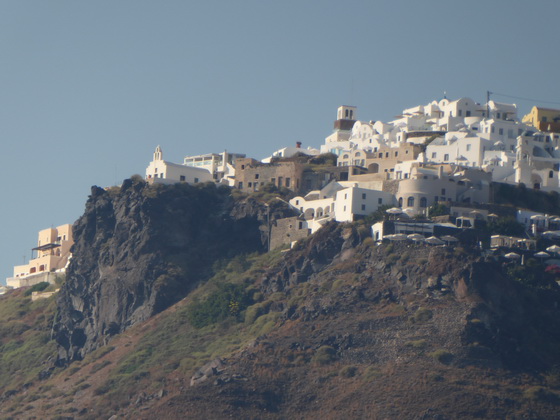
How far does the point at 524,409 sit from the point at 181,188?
4664 centimetres

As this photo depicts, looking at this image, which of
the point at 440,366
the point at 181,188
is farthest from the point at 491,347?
the point at 181,188

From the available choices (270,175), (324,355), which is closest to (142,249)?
(270,175)

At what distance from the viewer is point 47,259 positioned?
178m

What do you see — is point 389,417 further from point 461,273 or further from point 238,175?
point 238,175

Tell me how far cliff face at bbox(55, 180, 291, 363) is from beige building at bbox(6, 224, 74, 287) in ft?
60.6

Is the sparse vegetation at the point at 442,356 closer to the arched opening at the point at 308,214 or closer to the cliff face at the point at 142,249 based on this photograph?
the arched opening at the point at 308,214

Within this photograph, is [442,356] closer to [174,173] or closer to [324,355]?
[324,355]

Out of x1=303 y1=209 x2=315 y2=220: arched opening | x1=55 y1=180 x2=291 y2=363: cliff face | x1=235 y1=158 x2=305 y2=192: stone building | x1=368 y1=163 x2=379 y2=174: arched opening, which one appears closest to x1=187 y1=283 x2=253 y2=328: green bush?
x1=55 y1=180 x2=291 y2=363: cliff face

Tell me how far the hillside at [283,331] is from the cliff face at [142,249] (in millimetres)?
174

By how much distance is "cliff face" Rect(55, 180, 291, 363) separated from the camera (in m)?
149

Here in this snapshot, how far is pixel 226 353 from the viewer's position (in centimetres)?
13375

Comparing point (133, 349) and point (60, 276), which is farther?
point (60, 276)

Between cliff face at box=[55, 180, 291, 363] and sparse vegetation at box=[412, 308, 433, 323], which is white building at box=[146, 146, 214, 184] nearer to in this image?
cliff face at box=[55, 180, 291, 363]

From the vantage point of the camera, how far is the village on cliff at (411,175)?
142m
